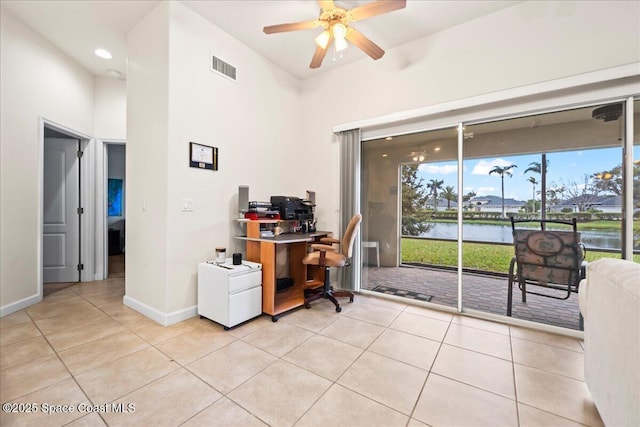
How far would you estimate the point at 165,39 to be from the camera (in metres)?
2.50

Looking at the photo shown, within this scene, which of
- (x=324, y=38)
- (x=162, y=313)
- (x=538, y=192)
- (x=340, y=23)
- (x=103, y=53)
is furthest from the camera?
(x=103, y=53)

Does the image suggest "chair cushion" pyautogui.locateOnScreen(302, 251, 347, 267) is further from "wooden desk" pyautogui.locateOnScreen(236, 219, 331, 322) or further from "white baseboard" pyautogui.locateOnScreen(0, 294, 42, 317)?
"white baseboard" pyautogui.locateOnScreen(0, 294, 42, 317)

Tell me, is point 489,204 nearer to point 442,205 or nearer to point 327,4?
point 442,205

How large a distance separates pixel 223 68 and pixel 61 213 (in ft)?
10.8

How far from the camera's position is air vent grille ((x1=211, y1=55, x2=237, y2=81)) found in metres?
2.86

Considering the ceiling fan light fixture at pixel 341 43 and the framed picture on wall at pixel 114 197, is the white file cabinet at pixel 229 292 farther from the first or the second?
the framed picture on wall at pixel 114 197

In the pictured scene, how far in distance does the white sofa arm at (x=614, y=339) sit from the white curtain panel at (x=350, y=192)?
2240mm

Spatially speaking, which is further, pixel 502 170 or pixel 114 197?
pixel 114 197

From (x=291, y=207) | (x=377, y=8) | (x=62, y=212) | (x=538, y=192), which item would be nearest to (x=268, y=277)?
(x=291, y=207)

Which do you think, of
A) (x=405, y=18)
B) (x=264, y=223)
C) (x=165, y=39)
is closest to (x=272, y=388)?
(x=264, y=223)

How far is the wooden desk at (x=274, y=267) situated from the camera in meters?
2.62

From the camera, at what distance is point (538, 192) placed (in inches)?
103

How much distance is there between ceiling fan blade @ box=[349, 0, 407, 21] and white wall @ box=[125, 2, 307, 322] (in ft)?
5.40

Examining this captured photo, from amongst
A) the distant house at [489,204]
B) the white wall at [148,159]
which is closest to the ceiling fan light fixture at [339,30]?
the white wall at [148,159]
